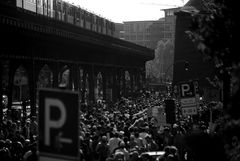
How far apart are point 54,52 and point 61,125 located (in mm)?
39613

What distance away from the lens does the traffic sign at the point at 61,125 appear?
598 centimetres

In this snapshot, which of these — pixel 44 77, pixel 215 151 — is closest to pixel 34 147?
pixel 215 151

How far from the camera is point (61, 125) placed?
235 inches

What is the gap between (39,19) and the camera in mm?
37656

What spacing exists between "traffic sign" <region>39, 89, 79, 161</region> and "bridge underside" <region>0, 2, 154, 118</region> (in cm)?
1541

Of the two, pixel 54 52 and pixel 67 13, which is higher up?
pixel 67 13

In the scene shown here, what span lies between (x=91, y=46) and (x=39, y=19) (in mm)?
13291

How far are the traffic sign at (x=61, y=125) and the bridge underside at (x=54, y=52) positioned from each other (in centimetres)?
1541

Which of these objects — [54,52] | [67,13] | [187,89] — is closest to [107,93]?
[67,13]

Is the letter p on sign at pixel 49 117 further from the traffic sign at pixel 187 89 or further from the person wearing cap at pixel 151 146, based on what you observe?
the traffic sign at pixel 187 89

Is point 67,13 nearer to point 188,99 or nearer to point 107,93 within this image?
point 107,93

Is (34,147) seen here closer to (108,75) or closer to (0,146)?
(0,146)

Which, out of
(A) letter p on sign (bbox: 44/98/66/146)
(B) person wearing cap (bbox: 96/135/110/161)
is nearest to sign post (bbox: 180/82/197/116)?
(B) person wearing cap (bbox: 96/135/110/161)

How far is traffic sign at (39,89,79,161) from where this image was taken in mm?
5977
